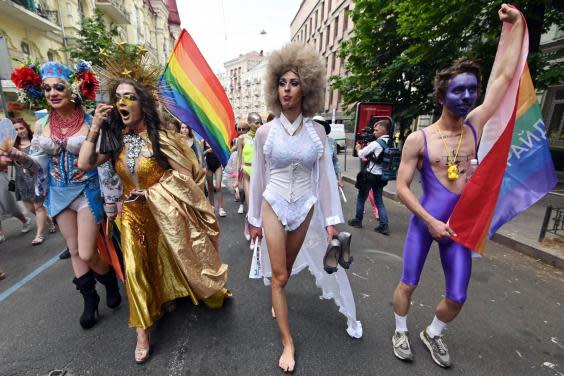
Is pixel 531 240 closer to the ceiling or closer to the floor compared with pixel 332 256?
closer to the floor

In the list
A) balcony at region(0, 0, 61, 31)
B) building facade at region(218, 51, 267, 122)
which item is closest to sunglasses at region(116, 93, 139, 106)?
balcony at region(0, 0, 61, 31)

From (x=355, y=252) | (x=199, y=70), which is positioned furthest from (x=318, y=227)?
(x=199, y=70)

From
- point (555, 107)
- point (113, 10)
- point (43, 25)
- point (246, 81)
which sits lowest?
point (555, 107)

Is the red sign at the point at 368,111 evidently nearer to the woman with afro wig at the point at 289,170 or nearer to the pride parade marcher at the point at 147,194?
the woman with afro wig at the point at 289,170

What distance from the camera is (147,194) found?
2150 mm

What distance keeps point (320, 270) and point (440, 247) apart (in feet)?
3.34

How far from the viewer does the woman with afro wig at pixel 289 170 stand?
198 cm

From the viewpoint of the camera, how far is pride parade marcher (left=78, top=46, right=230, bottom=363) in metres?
2.09

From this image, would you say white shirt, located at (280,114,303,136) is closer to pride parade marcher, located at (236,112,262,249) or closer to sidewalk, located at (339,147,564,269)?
pride parade marcher, located at (236,112,262,249)

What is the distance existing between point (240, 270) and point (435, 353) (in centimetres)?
222

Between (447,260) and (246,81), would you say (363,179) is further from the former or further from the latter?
(246,81)

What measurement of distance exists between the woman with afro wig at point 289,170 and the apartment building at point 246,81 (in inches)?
2398

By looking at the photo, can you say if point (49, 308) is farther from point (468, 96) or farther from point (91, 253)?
point (468, 96)

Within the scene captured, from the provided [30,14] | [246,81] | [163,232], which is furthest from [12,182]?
[246,81]
